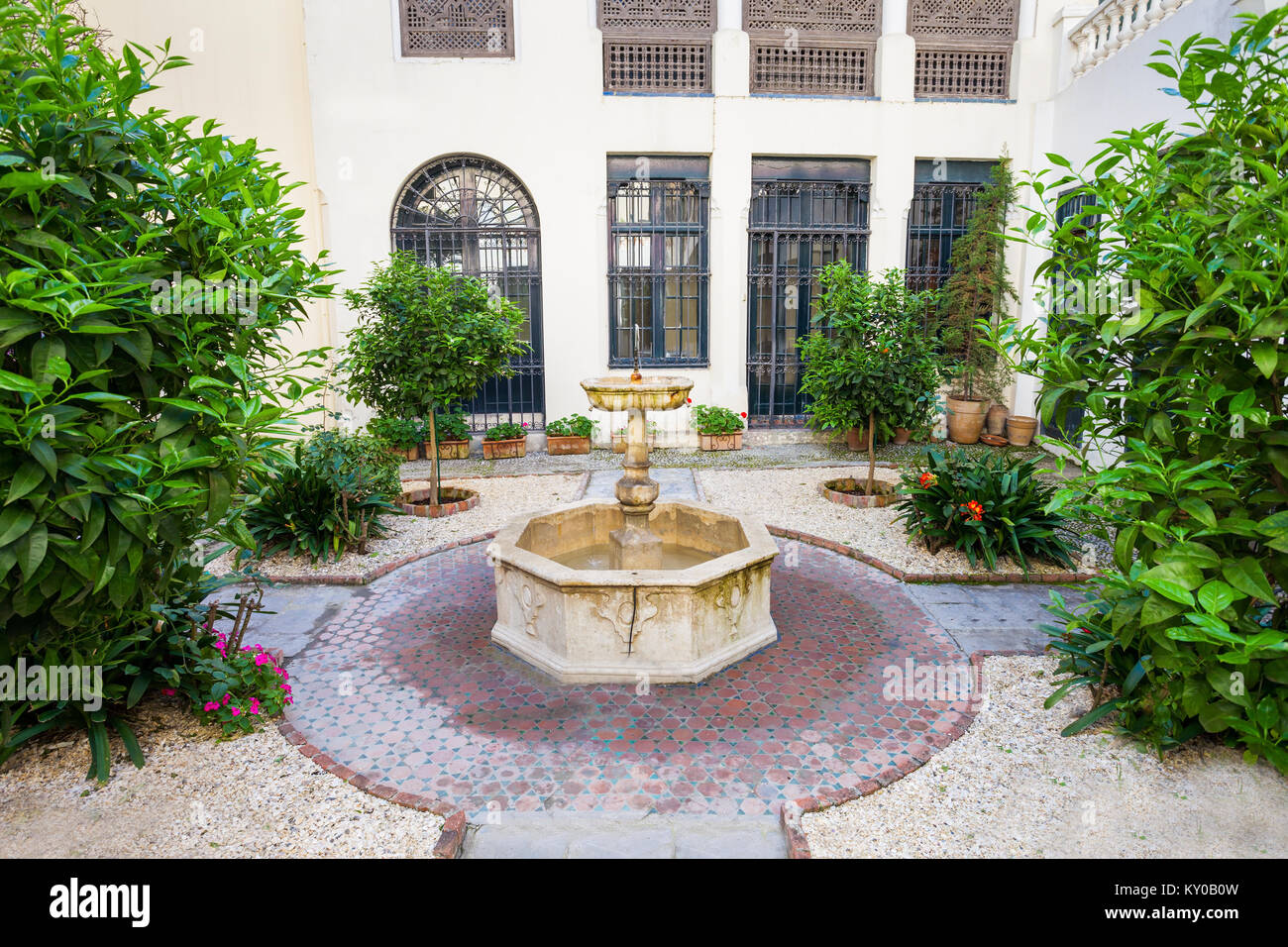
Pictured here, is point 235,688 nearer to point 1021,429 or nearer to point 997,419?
point 1021,429

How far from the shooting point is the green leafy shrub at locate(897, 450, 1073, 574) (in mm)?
6422

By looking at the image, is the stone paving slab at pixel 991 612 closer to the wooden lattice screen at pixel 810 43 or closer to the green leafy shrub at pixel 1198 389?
the green leafy shrub at pixel 1198 389

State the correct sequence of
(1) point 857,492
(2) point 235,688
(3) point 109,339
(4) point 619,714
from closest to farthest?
(3) point 109,339
(2) point 235,688
(4) point 619,714
(1) point 857,492

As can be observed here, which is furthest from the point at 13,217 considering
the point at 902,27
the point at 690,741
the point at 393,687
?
the point at 902,27

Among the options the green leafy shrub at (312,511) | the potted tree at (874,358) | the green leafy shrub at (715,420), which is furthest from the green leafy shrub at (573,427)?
the green leafy shrub at (312,511)

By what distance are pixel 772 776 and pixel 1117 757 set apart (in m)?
1.64

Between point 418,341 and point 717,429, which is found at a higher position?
point 418,341

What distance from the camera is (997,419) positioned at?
12.0 metres

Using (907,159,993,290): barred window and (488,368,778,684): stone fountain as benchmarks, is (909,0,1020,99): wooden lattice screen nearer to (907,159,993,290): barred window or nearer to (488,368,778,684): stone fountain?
(907,159,993,290): barred window

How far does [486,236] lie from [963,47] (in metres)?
7.45

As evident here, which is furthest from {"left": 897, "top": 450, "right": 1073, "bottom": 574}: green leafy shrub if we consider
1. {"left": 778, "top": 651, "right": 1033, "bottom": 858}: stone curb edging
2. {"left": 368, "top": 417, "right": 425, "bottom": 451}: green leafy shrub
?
{"left": 368, "top": 417, "right": 425, "bottom": 451}: green leafy shrub

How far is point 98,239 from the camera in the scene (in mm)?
3215

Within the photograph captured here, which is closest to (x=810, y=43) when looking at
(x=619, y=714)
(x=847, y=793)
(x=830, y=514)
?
(x=830, y=514)
